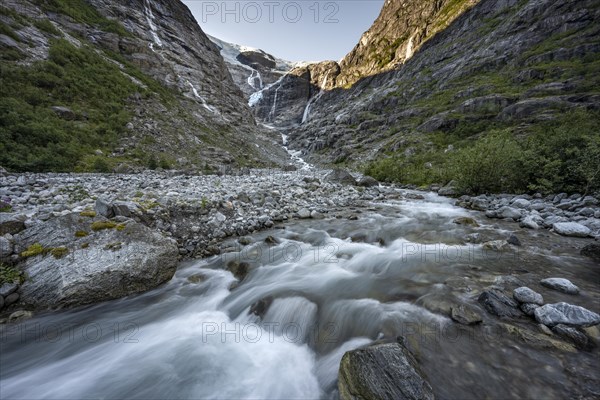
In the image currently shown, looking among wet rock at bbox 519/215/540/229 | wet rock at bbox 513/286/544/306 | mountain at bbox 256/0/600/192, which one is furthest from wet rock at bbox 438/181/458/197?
wet rock at bbox 513/286/544/306

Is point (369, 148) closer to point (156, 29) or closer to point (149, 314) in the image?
point (149, 314)

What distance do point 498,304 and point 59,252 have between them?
7.26 metres

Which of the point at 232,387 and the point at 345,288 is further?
the point at 345,288

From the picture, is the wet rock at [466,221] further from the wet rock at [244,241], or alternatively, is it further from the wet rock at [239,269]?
the wet rock at [239,269]

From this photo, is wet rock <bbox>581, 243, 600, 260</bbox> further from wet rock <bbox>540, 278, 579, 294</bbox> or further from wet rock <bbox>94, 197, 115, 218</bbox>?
wet rock <bbox>94, 197, 115, 218</bbox>

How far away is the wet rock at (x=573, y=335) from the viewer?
2.77 meters

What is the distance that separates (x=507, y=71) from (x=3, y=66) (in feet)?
197

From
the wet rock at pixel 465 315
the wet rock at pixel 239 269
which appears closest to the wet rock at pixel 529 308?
the wet rock at pixel 465 315

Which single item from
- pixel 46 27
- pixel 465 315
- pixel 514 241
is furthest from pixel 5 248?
pixel 46 27

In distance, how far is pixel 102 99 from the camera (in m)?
21.0

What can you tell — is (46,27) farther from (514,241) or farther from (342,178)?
(514,241)

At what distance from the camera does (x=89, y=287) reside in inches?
158

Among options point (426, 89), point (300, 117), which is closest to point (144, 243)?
point (426, 89)

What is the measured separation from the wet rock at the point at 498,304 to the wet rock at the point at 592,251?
11.1 ft
